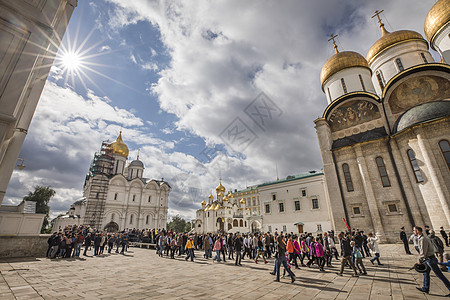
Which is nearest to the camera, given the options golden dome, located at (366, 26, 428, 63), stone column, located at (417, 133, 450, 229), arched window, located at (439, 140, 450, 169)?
stone column, located at (417, 133, 450, 229)

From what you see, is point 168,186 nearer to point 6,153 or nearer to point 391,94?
point 391,94

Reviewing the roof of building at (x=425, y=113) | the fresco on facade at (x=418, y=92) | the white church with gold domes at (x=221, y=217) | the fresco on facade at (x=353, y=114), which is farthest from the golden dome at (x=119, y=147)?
the roof of building at (x=425, y=113)

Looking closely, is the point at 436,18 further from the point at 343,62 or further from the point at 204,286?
the point at 204,286

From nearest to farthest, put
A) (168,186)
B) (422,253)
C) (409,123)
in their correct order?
(422,253), (409,123), (168,186)

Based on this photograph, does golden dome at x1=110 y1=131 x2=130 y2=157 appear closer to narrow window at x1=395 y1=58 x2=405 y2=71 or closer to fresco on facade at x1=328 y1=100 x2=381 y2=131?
fresco on facade at x1=328 y1=100 x2=381 y2=131

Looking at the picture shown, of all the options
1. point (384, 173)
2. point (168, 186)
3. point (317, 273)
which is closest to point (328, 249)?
point (317, 273)

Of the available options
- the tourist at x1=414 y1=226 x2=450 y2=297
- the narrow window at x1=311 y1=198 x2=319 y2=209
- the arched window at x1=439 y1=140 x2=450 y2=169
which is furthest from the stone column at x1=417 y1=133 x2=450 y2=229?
the tourist at x1=414 y1=226 x2=450 y2=297

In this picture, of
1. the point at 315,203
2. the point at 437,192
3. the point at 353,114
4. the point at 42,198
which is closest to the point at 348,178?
the point at 437,192

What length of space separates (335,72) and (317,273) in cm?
2551

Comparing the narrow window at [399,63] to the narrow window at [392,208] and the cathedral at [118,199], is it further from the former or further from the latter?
the cathedral at [118,199]

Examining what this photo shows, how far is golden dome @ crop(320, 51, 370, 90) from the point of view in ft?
81.0

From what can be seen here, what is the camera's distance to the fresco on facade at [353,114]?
20766 mm

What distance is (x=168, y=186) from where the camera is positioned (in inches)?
1797

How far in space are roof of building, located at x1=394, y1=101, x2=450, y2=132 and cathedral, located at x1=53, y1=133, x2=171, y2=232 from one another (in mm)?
41408
